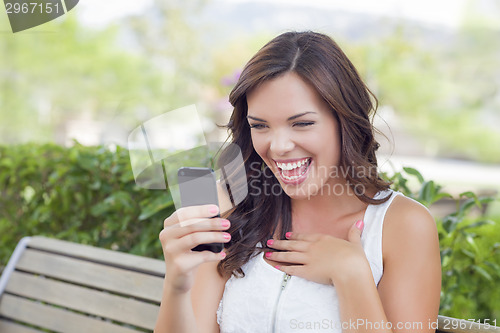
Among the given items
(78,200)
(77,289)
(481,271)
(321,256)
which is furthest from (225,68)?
(321,256)

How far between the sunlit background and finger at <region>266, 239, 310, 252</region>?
38.7ft

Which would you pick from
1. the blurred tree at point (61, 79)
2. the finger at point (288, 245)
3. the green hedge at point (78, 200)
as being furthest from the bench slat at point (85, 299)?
the blurred tree at point (61, 79)

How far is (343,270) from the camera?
137 cm

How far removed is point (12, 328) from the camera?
2.31 meters

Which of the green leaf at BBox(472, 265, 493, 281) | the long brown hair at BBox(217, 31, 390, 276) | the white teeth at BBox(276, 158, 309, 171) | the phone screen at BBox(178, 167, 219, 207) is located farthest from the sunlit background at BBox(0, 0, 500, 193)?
the phone screen at BBox(178, 167, 219, 207)

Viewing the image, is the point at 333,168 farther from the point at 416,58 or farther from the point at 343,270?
the point at 416,58

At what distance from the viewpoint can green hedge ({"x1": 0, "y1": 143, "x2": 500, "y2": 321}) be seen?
1.99 m

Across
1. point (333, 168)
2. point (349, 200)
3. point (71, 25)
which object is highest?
point (333, 168)

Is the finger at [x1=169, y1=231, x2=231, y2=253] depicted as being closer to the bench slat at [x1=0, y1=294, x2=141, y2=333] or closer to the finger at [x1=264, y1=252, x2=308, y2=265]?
the finger at [x1=264, y1=252, x2=308, y2=265]

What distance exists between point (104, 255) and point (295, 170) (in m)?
1.02

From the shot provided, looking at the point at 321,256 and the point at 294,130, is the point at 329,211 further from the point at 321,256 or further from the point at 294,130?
the point at 294,130

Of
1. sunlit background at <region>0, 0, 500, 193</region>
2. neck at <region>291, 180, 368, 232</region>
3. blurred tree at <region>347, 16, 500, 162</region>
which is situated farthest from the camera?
blurred tree at <region>347, 16, 500, 162</region>

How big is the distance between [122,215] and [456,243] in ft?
4.54

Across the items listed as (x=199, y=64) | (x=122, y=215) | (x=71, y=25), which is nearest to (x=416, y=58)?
(x=199, y=64)
